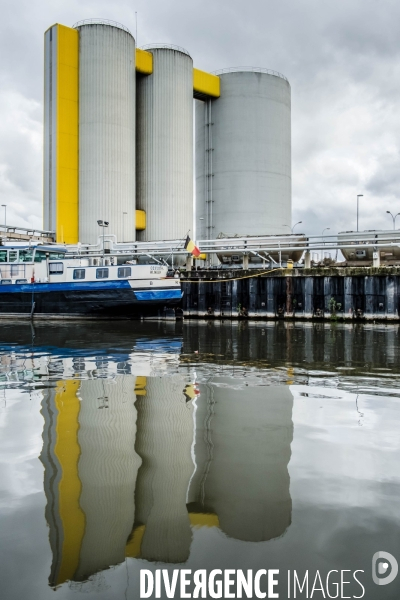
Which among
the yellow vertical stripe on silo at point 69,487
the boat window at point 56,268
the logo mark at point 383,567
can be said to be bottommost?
the logo mark at point 383,567

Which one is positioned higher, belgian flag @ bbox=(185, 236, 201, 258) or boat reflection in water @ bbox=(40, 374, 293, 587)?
belgian flag @ bbox=(185, 236, 201, 258)

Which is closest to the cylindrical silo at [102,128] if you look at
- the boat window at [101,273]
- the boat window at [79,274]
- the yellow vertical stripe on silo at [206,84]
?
the yellow vertical stripe on silo at [206,84]

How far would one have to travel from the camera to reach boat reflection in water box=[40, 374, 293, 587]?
3646 mm

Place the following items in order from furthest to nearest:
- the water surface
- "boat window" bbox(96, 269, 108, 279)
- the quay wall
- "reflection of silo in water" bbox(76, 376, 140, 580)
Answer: "boat window" bbox(96, 269, 108, 279)
the quay wall
"reflection of silo in water" bbox(76, 376, 140, 580)
the water surface

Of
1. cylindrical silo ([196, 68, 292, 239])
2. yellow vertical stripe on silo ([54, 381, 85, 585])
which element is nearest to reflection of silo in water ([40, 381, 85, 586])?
yellow vertical stripe on silo ([54, 381, 85, 585])

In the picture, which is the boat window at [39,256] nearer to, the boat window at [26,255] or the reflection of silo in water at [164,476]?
the boat window at [26,255]

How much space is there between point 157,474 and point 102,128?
42.4 m

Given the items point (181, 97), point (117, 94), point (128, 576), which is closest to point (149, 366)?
point (128, 576)

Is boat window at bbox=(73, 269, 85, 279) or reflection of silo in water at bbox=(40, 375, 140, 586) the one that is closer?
reflection of silo in water at bbox=(40, 375, 140, 586)

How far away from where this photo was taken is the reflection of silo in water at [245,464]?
397 cm

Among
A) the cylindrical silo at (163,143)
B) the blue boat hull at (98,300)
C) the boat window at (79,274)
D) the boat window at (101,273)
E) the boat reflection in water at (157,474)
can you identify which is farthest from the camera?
the cylindrical silo at (163,143)

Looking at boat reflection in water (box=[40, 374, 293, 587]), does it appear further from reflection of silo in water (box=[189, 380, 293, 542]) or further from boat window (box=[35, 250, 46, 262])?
boat window (box=[35, 250, 46, 262])

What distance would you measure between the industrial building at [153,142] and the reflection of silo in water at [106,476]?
1495 inches

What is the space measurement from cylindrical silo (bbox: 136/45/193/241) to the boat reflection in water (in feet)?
134
